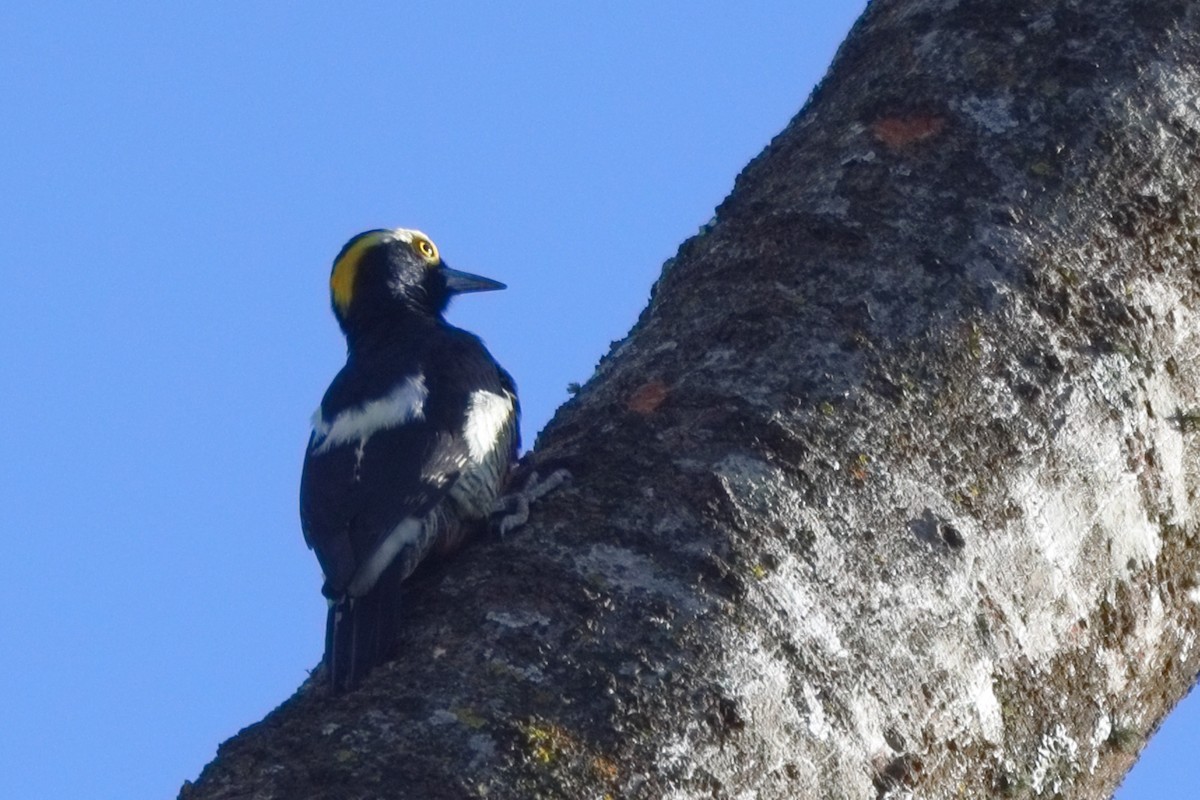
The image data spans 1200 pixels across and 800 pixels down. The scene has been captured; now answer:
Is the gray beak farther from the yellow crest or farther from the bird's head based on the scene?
the yellow crest

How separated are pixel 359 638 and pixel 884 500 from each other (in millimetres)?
939

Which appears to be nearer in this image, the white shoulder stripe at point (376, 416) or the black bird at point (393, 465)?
the black bird at point (393, 465)

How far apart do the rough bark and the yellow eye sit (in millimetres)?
2604

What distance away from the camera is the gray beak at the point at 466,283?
19.1ft

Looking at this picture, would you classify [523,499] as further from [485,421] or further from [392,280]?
[392,280]

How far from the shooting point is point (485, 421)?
4.26 metres

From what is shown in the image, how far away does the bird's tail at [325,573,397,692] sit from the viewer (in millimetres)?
2566

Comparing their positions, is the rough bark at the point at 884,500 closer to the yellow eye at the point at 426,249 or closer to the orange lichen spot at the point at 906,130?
the orange lichen spot at the point at 906,130

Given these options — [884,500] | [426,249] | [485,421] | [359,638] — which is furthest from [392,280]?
[884,500]

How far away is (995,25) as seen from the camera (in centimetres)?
327

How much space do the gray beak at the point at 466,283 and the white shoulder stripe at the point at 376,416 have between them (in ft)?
4.88

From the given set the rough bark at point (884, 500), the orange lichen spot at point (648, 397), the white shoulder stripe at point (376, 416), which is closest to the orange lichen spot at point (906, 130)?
the rough bark at point (884, 500)

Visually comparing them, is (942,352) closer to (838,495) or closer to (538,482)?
(838,495)

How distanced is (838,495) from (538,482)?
63cm
